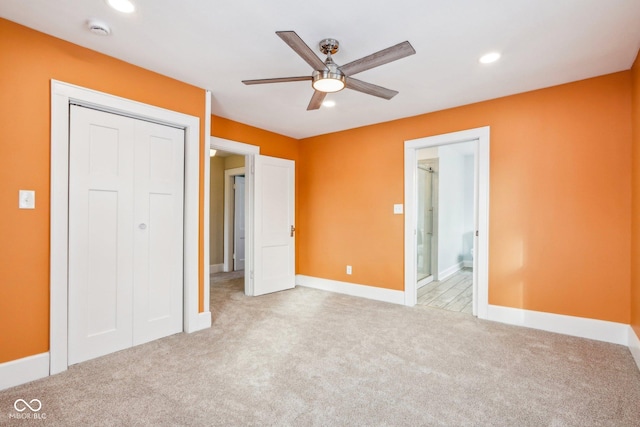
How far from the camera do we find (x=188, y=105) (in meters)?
2.96

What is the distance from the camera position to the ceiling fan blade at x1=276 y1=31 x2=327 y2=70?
1624 millimetres

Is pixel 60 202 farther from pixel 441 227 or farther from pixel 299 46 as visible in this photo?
pixel 441 227

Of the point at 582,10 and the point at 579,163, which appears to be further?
the point at 579,163

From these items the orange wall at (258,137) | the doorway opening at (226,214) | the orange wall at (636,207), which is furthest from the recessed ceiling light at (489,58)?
the doorway opening at (226,214)

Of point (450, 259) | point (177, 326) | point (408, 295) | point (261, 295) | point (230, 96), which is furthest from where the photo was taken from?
point (450, 259)

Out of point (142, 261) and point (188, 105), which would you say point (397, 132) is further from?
point (142, 261)

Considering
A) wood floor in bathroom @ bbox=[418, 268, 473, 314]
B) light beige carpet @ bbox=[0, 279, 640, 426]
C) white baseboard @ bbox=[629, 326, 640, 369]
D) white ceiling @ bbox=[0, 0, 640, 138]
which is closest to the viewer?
light beige carpet @ bbox=[0, 279, 640, 426]

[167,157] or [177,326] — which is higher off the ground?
[167,157]

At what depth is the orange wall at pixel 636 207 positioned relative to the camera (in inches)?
93.2

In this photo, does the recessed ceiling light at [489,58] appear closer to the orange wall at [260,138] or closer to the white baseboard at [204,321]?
the orange wall at [260,138]

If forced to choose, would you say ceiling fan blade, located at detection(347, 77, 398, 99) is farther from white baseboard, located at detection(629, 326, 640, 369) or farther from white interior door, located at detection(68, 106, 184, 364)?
white baseboard, located at detection(629, 326, 640, 369)

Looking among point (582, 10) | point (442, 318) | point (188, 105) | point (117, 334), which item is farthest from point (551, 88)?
point (117, 334)

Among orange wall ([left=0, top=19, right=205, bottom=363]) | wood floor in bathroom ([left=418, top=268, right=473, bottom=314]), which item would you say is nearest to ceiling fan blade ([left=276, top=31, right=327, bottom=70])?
orange wall ([left=0, top=19, right=205, bottom=363])

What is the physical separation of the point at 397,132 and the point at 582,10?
224cm
